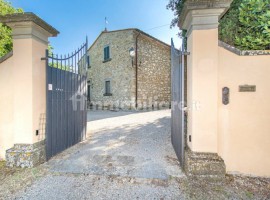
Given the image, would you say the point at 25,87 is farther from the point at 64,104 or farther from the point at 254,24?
the point at 254,24

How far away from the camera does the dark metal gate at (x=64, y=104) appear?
3353mm

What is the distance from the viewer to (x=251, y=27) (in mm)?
3227

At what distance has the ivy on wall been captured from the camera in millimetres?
2920

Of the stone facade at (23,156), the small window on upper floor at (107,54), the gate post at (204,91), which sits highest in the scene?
the small window on upper floor at (107,54)

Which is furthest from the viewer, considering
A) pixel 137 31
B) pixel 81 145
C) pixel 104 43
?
pixel 104 43

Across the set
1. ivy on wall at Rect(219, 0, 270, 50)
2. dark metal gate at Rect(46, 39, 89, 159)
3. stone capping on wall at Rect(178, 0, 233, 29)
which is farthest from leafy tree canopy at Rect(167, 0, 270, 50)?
dark metal gate at Rect(46, 39, 89, 159)

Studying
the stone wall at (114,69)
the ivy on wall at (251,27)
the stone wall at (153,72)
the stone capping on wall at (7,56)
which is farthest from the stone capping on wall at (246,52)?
the stone wall at (153,72)

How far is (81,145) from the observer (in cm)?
432

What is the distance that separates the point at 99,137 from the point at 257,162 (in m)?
3.98

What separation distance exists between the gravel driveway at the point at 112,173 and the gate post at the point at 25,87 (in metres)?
0.51

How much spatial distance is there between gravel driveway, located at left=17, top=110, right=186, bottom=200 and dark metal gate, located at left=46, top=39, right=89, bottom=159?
30 cm

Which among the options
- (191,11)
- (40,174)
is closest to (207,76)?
(191,11)

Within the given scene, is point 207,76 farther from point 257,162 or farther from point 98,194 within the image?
point 98,194

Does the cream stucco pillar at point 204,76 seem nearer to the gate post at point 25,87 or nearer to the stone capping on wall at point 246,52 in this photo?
the stone capping on wall at point 246,52
